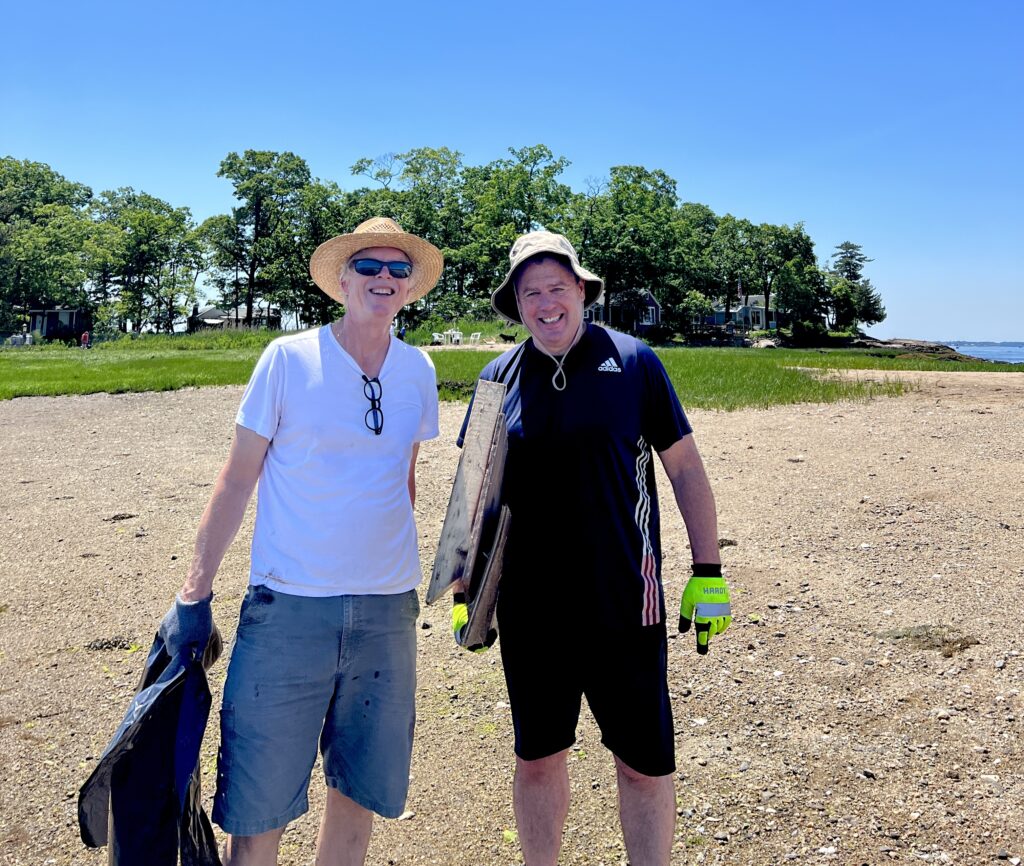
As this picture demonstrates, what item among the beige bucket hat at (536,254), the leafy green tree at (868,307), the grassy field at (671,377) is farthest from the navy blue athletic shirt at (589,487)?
the leafy green tree at (868,307)

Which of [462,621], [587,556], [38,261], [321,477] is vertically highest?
[38,261]

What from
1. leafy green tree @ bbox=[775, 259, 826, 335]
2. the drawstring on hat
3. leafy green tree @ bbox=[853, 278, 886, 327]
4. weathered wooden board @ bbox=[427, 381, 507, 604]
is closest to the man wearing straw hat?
weathered wooden board @ bbox=[427, 381, 507, 604]

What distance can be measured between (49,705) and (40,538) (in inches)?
155

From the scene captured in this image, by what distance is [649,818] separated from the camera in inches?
101

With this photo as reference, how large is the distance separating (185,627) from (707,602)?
1.68m

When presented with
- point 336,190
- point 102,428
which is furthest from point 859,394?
point 336,190

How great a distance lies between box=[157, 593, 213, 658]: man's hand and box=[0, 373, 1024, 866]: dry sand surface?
48.7 inches

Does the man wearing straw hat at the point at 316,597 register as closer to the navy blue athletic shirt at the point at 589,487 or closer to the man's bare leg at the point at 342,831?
the man's bare leg at the point at 342,831

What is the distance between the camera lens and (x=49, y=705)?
4246 millimetres

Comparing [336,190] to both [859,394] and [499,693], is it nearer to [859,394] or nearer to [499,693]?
[859,394]

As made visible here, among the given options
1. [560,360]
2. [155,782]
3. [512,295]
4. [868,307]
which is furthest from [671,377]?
[868,307]

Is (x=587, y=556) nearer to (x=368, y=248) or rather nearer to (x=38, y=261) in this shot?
(x=368, y=248)

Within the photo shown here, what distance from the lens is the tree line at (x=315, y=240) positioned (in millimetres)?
64938

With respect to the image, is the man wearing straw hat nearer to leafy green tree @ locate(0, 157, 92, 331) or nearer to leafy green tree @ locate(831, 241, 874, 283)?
leafy green tree @ locate(0, 157, 92, 331)
